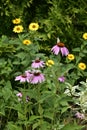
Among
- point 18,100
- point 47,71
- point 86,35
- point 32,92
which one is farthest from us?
point 86,35

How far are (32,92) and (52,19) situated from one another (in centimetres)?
157

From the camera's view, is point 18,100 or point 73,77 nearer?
point 18,100

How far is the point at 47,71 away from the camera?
3314mm

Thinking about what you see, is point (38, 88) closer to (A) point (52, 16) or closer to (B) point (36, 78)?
(B) point (36, 78)

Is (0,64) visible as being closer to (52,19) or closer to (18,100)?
(18,100)

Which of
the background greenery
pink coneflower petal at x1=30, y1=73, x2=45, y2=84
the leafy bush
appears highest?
the background greenery

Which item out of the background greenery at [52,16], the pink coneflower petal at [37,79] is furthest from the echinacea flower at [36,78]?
the background greenery at [52,16]

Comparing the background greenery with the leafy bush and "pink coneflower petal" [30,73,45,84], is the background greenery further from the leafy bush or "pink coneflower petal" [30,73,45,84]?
"pink coneflower petal" [30,73,45,84]

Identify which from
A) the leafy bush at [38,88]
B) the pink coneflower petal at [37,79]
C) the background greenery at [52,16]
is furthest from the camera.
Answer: the background greenery at [52,16]

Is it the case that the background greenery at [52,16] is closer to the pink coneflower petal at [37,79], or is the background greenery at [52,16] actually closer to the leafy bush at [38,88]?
the leafy bush at [38,88]

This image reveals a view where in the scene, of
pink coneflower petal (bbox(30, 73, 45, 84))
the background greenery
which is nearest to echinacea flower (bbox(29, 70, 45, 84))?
pink coneflower petal (bbox(30, 73, 45, 84))

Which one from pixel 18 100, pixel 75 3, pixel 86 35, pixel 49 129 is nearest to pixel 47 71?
pixel 18 100

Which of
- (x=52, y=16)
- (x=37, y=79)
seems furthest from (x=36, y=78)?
(x=52, y=16)

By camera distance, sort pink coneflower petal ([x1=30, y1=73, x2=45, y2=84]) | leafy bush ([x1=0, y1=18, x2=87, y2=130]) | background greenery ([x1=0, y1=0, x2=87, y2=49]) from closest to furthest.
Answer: pink coneflower petal ([x1=30, y1=73, x2=45, y2=84]) < leafy bush ([x1=0, y1=18, x2=87, y2=130]) < background greenery ([x1=0, y1=0, x2=87, y2=49])
